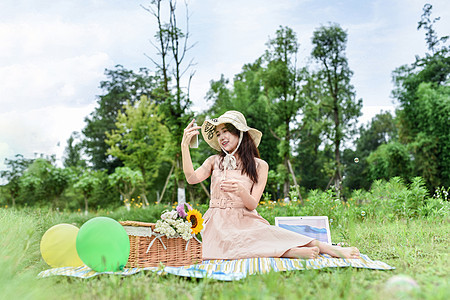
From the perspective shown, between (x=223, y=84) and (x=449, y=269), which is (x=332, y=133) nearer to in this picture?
(x=223, y=84)

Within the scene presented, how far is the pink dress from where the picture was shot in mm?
3543

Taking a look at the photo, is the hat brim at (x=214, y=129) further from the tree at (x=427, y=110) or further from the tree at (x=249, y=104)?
the tree at (x=427, y=110)

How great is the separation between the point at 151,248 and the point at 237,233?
2.92 feet

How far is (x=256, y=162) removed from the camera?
421 centimetres

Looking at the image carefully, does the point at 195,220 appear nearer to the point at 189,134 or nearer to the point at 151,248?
the point at 151,248

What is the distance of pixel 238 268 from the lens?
302 cm

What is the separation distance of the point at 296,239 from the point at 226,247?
704mm

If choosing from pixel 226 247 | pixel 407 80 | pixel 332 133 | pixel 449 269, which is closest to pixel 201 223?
pixel 226 247

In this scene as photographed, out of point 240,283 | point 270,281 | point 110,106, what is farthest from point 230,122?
point 110,106

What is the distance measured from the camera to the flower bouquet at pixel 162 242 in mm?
3279

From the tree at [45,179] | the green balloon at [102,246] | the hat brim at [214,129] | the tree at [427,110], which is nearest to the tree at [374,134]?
the tree at [427,110]

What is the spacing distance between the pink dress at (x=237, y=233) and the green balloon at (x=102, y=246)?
0.98 meters

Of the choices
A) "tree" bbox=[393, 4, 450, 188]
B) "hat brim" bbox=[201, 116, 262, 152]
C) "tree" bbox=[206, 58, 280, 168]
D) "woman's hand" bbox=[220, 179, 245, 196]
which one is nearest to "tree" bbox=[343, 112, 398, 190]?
"tree" bbox=[393, 4, 450, 188]

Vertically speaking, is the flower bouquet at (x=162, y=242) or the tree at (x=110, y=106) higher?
the tree at (x=110, y=106)
